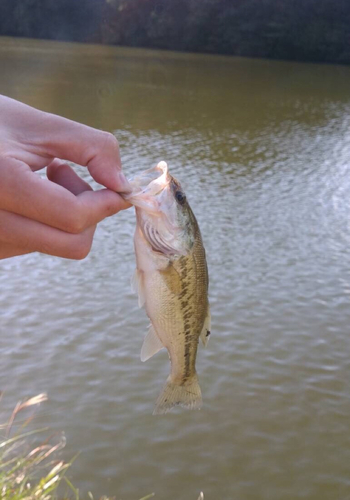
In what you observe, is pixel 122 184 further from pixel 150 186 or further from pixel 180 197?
pixel 180 197

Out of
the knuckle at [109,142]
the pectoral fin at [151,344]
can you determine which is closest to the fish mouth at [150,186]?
the knuckle at [109,142]

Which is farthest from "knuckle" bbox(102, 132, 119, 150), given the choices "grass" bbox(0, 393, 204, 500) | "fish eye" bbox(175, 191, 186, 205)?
"grass" bbox(0, 393, 204, 500)

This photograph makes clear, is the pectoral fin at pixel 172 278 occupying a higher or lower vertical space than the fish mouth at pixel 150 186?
lower

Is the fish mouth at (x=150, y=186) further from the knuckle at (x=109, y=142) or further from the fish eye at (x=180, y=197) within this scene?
the knuckle at (x=109, y=142)

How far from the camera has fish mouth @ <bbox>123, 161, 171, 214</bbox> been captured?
2391 mm

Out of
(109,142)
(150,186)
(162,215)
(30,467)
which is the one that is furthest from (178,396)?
(30,467)

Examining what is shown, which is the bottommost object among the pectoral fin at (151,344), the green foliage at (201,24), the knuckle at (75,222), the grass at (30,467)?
the grass at (30,467)

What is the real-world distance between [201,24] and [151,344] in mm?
41788

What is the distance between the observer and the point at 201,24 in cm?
4200

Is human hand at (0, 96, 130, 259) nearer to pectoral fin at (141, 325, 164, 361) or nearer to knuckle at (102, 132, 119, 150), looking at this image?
knuckle at (102, 132, 119, 150)

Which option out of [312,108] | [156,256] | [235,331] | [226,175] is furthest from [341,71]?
[156,256]

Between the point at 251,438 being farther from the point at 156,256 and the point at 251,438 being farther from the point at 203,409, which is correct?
the point at 156,256

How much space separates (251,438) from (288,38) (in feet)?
123

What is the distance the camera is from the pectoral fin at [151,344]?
274 cm
